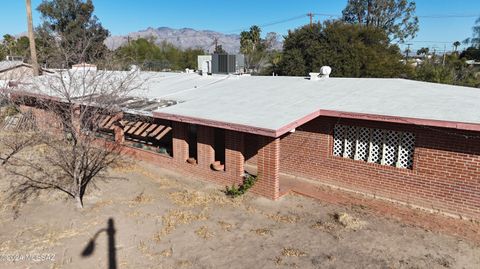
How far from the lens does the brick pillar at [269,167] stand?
9719mm

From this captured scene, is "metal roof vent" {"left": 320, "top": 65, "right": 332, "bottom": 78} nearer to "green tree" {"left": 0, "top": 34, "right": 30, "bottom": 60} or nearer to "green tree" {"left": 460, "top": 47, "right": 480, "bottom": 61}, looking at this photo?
"green tree" {"left": 460, "top": 47, "right": 480, "bottom": 61}

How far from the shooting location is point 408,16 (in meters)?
48.2

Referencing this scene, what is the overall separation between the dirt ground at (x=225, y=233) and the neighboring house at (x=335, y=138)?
681 millimetres

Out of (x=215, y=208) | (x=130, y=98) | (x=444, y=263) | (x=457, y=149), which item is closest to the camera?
(x=444, y=263)

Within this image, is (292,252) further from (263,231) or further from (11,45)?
(11,45)

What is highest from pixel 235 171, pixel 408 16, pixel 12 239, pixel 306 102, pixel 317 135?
pixel 408 16

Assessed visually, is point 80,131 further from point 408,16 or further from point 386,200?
point 408,16

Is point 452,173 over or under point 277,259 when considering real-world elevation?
over

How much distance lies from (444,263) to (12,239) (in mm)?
8910

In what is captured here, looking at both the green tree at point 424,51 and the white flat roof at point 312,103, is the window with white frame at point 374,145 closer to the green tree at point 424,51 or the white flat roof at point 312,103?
the white flat roof at point 312,103

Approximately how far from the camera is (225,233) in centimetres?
812

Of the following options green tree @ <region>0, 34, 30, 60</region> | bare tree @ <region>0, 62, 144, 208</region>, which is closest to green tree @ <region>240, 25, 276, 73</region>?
green tree @ <region>0, 34, 30, 60</region>

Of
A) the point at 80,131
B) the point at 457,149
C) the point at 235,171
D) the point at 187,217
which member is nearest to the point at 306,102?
the point at 235,171

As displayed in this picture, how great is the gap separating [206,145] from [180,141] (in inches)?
47.3
